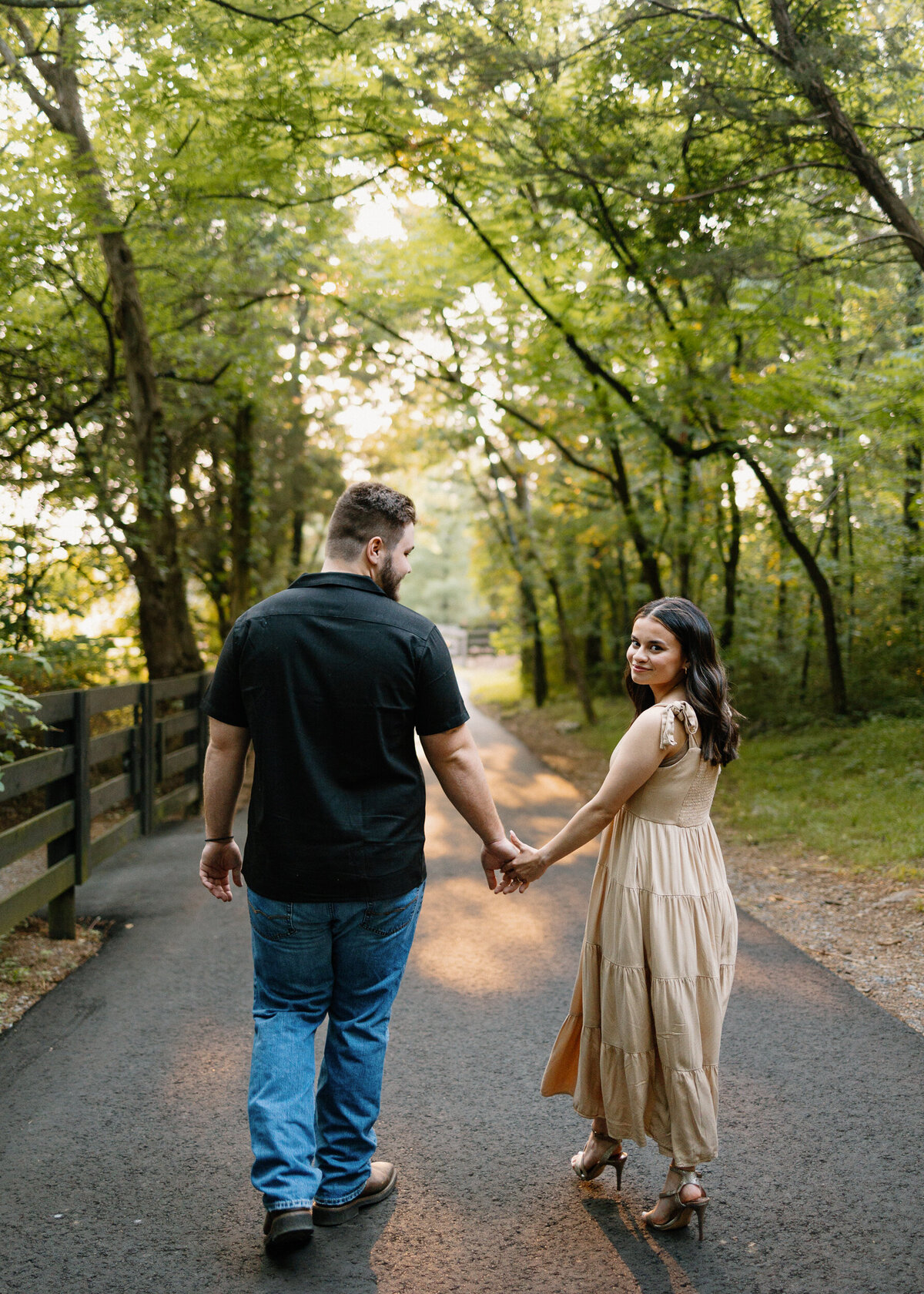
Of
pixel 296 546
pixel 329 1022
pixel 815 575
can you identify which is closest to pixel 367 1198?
pixel 329 1022

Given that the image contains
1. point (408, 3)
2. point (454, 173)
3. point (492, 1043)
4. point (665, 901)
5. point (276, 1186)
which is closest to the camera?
point (276, 1186)

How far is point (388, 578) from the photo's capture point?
3.11m

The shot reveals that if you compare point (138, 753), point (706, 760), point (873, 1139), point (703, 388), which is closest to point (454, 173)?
point (703, 388)

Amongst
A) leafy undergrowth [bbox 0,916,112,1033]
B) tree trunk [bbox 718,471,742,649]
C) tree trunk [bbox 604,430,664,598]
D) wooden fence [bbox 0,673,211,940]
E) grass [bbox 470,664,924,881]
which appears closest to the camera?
leafy undergrowth [bbox 0,916,112,1033]

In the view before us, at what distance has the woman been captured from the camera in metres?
2.89

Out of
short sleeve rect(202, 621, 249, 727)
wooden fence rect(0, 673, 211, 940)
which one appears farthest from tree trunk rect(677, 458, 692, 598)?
short sleeve rect(202, 621, 249, 727)

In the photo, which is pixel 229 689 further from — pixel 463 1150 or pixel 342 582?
pixel 463 1150

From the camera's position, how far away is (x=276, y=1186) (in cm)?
274

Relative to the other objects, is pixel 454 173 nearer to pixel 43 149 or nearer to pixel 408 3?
pixel 408 3

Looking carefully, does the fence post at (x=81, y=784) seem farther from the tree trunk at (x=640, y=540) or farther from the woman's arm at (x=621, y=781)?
the tree trunk at (x=640, y=540)

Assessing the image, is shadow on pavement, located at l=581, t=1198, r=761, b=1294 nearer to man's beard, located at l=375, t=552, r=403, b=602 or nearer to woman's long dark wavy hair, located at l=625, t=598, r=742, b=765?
woman's long dark wavy hair, located at l=625, t=598, r=742, b=765

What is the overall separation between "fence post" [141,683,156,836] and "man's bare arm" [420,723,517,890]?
569 centimetres

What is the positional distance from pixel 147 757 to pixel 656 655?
620cm

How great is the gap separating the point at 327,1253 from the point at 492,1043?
1505 millimetres
